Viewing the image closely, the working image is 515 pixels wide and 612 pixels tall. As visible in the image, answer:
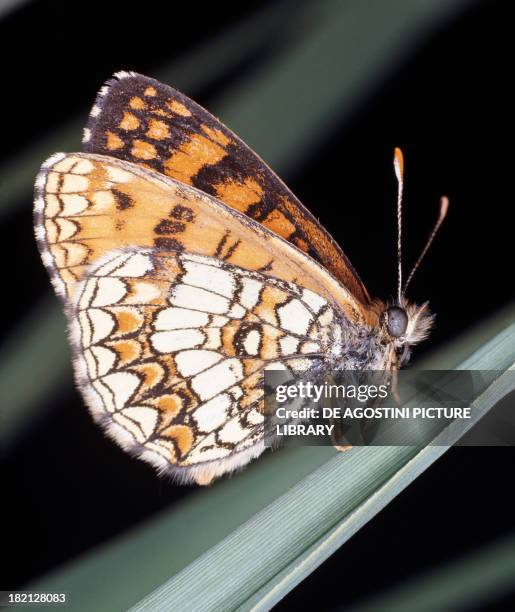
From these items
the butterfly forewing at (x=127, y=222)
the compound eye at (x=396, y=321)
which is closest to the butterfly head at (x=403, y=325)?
the compound eye at (x=396, y=321)

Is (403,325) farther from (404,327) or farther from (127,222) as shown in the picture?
(127,222)

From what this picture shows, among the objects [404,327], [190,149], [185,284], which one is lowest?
[404,327]

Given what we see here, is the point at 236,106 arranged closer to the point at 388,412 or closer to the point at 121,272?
the point at 121,272

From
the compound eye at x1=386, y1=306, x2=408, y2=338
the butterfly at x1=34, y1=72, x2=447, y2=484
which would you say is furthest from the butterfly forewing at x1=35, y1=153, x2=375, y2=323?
the compound eye at x1=386, y1=306, x2=408, y2=338

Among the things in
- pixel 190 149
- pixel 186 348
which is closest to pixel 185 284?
pixel 186 348

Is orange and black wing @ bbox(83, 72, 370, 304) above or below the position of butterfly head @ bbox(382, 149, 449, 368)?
above

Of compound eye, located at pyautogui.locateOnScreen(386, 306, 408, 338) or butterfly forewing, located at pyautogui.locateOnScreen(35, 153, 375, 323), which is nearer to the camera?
butterfly forewing, located at pyautogui.locateOnScreen(35, 153, 375, 323)

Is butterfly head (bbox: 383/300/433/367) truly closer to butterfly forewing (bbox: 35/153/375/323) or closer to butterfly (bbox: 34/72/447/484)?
butterfly (bbox: 34/72/447/484)
